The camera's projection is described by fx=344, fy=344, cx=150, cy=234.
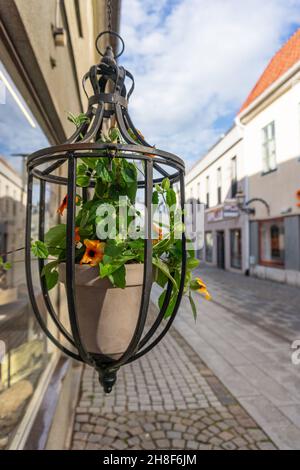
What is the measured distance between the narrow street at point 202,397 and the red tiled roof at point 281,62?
35.2 feet

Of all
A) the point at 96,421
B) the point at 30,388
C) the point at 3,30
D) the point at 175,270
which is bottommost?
the point at 96,421

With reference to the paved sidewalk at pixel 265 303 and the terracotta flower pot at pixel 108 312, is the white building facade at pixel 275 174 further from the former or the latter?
the terracotta flower pot at pixel 108 312

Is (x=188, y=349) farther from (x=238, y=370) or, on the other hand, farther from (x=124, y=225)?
(x=124, y=225)

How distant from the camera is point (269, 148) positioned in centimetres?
1377

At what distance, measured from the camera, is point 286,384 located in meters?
3.95

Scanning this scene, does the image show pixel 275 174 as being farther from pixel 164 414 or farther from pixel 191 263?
pixel 191 263

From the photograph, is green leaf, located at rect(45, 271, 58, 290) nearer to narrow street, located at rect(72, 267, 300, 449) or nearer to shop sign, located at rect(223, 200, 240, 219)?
narrow street, located at rect(72, 267, 300, 449)

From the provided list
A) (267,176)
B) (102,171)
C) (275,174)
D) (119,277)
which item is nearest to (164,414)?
(119,277)

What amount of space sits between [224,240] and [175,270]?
18.9m

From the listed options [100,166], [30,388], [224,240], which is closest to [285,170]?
[224,240]

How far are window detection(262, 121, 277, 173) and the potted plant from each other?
13.5 metres

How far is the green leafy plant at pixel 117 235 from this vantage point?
2.70ft

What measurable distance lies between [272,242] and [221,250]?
6.09 m
